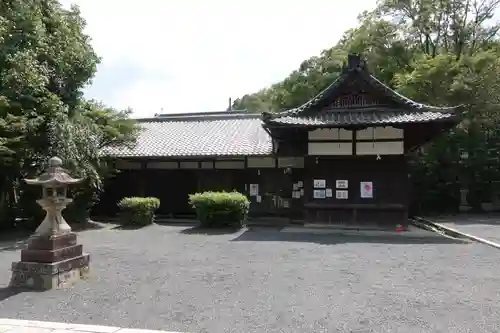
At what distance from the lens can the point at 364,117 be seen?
15.5m

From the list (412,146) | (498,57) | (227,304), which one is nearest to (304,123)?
(412,146)

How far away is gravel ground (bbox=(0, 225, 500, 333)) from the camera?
19.2ft

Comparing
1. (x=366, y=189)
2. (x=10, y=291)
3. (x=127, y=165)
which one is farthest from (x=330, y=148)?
(x=10, y=291)

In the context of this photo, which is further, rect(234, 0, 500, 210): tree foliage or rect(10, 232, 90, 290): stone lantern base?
rect(234, 0, 500, 210): tree foliage

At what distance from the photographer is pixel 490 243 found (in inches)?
468

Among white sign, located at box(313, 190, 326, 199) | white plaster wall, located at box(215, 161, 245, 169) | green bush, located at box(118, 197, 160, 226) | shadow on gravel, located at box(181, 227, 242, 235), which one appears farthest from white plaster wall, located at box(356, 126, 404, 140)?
green bush, located at box(118, 197, 160, 226)

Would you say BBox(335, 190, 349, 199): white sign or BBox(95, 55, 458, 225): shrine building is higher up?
BBox(95, 55, 458, 225): shrine building

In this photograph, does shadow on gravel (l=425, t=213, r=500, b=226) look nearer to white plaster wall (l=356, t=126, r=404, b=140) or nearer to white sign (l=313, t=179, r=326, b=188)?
white plaster wall (l=356, t=126, r=404, b=140)

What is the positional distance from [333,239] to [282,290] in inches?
240

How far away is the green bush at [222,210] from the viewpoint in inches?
619

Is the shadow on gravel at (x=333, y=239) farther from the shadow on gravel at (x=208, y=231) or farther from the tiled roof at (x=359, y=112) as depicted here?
the tiled roof at (x=359, y=112)

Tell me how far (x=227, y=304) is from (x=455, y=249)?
289 inches

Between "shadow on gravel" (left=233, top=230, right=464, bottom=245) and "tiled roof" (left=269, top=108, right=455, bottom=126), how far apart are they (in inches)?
154

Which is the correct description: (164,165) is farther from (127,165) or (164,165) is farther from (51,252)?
(51,252)
